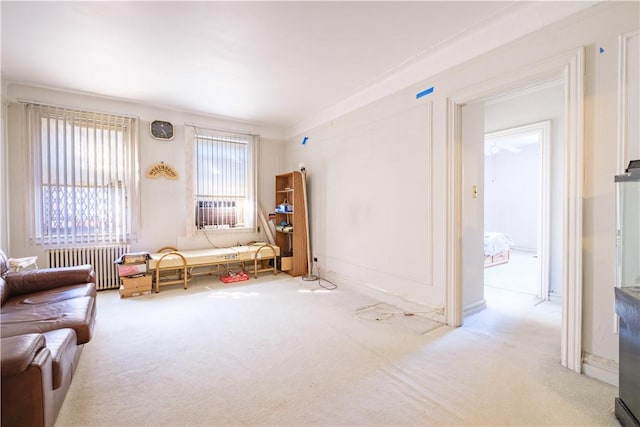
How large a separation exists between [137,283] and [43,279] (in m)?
1.26

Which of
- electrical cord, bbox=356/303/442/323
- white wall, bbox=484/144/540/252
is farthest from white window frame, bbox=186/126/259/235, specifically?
white wall, bbox=484/144/540/252

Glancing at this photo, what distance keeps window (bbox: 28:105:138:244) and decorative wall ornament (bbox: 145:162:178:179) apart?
0.73 ft

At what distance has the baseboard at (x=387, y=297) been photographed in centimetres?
299

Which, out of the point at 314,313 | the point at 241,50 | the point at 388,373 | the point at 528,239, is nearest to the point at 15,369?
the point at 388,373

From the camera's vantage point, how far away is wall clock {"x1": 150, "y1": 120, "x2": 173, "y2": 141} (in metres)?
4.55

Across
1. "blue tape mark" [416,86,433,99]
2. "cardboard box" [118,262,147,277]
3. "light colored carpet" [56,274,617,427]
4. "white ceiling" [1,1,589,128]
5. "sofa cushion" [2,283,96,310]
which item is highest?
"white ceiling" [1,1,589,128]

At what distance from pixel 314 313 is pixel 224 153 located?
3.50 m

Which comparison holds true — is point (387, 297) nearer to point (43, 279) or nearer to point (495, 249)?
point (495, 249)

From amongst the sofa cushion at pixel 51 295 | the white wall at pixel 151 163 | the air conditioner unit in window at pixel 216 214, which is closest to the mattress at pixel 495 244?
the white wall at pixel 151 163

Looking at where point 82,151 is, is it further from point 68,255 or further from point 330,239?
point 330,239

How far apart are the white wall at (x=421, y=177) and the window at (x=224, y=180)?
39.5 inches

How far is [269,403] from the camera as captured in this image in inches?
68.8

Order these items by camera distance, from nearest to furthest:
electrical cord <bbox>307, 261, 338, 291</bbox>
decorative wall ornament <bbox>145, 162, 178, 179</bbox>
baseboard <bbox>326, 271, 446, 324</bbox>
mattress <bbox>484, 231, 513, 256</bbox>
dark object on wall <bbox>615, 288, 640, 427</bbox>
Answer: dark object on wall <bbox>615, 288, 640, 427</bbox> < baseboard <bbox>326, 271, 446, 324</bbox> < electrical cord <bbox>307, 261, 338, 291</bbox> < decorative wall ornament <bbox>145, 162, 178, 179</bbox> < mattress <bbox>484, 231, 513, 256</bbox>

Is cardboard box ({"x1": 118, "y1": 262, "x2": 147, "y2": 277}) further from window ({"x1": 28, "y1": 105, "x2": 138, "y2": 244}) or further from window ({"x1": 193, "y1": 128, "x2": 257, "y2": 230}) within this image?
window ({"x1": 193, "y1": 128, "x2": 257, "y2": 230})
